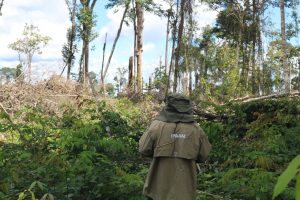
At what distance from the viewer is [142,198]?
17.5ft

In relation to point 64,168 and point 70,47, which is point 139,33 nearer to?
point 70,47

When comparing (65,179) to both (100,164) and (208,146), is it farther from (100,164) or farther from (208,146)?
(208,146)

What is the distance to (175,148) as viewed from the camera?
4594mm

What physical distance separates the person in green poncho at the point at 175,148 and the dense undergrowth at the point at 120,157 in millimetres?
832

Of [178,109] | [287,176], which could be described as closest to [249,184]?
[178,109]

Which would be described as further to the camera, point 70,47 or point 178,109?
point 70,47

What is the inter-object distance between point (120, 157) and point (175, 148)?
3.39m

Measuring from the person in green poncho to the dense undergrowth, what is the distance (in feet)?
2.73

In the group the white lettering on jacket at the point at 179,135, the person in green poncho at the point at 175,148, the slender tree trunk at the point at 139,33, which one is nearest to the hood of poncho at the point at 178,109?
the person in green poncho at the point at 175,148

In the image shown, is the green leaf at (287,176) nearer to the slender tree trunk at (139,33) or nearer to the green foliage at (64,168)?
the green foliage at (64,168)

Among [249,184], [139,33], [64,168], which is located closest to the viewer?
[64,168]

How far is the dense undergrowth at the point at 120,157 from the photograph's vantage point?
17.8 feet

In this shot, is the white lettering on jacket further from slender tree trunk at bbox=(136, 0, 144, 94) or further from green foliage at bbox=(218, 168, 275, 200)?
slender tree trunk at bbox=(136, 0, 144, 94)

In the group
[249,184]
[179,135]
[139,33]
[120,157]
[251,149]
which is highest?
[139,33]
